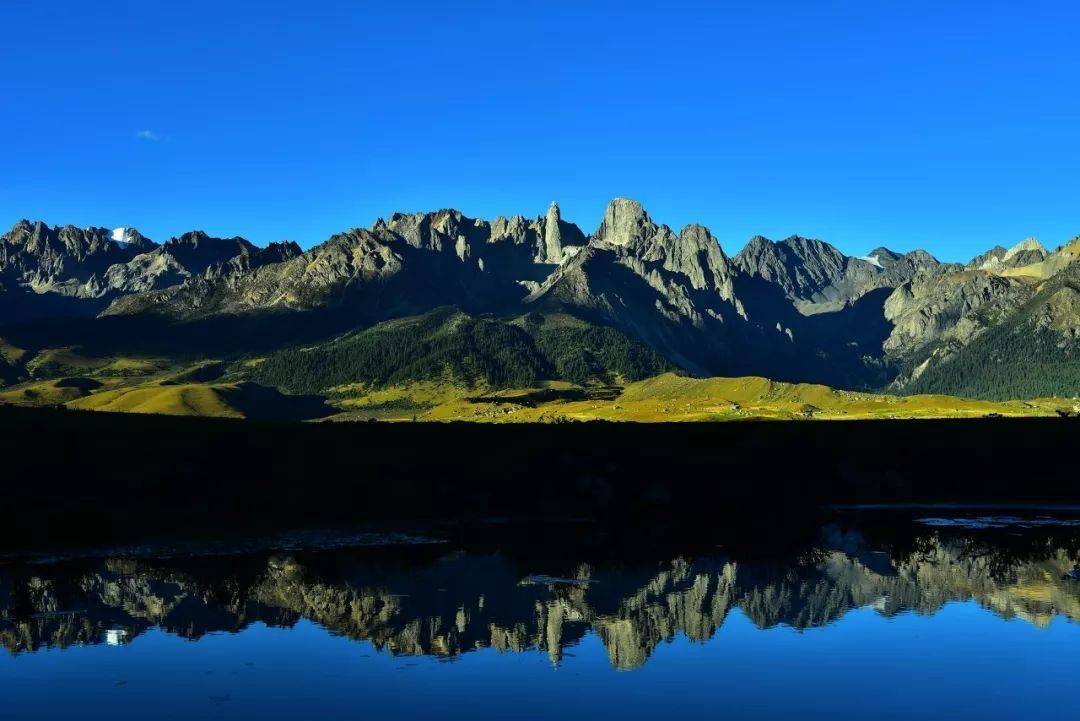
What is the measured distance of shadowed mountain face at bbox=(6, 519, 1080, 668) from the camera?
51.3 meters

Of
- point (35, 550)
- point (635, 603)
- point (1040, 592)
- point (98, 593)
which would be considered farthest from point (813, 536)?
point (35, 550)

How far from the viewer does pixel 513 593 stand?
60.8 metres

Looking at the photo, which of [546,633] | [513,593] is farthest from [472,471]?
[546,633]

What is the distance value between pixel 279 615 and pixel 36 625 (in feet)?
40.7

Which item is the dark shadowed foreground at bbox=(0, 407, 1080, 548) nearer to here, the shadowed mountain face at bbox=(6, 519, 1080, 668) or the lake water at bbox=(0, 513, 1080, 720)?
the lake water at bbox=(0, 513, 1080, 720)

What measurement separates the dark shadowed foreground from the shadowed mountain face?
16841 millimetres

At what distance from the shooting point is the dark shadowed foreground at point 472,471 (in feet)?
284

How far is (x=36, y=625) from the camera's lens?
168 feet

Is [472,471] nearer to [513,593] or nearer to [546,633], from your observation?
[513,593]

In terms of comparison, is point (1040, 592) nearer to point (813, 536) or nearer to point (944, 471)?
point (813, 536)

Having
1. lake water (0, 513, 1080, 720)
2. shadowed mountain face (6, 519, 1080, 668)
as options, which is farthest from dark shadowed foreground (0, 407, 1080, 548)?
shadowed mountain face (6, 519, 1080, 668)

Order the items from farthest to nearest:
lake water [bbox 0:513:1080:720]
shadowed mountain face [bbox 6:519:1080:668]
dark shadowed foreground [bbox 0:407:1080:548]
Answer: dark shadowed foreground [bbox 0:407:1080:548] < shadowed mountain face [bbox 6:519:1080:668] < lake water [bbox 0:513:1080:720]

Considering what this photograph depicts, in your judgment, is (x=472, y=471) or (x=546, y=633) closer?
(x=546, y=633)

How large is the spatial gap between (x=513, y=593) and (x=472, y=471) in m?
44.3
